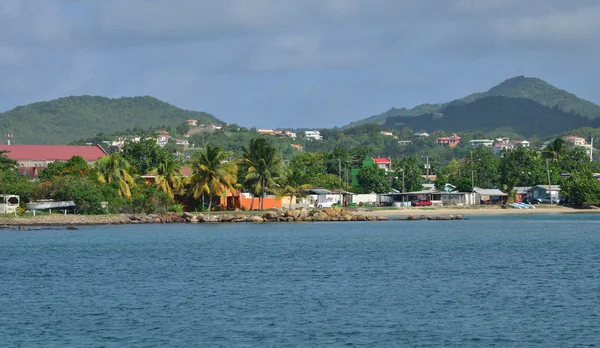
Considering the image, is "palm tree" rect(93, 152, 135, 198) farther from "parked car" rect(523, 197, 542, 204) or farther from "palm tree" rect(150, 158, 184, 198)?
"parked car" rect(523, 197, 542, 204)

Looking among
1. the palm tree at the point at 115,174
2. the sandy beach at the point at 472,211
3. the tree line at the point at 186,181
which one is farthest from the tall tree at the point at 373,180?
the palm tree at the point at 115,174

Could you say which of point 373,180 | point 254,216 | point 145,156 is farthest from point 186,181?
point 373,180

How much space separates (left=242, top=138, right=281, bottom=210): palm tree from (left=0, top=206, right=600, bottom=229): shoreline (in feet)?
10.0

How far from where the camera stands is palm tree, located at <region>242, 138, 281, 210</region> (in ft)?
276

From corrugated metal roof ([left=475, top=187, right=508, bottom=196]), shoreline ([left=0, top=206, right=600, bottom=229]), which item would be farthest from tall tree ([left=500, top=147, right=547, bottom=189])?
shoreline ([left=0, top=206, right=600, bottom=229])

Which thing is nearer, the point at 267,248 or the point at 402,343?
the point at 402,343

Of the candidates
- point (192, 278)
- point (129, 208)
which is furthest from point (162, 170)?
point (192, 278)

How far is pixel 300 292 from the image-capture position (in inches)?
1284

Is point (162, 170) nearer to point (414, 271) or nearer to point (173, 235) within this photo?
point (173, 235)

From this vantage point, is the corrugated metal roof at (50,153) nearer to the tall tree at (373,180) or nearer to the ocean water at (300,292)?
the tall tree at (373,180)

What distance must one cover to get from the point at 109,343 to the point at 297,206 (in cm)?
7505

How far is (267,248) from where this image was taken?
52688mm

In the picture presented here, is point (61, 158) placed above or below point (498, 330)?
above

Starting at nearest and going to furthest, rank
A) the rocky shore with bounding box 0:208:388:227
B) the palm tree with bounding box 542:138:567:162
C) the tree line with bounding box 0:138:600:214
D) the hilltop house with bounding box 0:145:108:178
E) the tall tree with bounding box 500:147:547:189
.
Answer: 1. the rocky shore with bounding box 0:208:388:227
2. the tree line with bounding box 0:138:600:214
3. the hilltop house with bounding box 0:145:108:178
4. the tall tree with bounding box 500:147:547:189
5. the palm tree with bounding box 542:138:567:162
